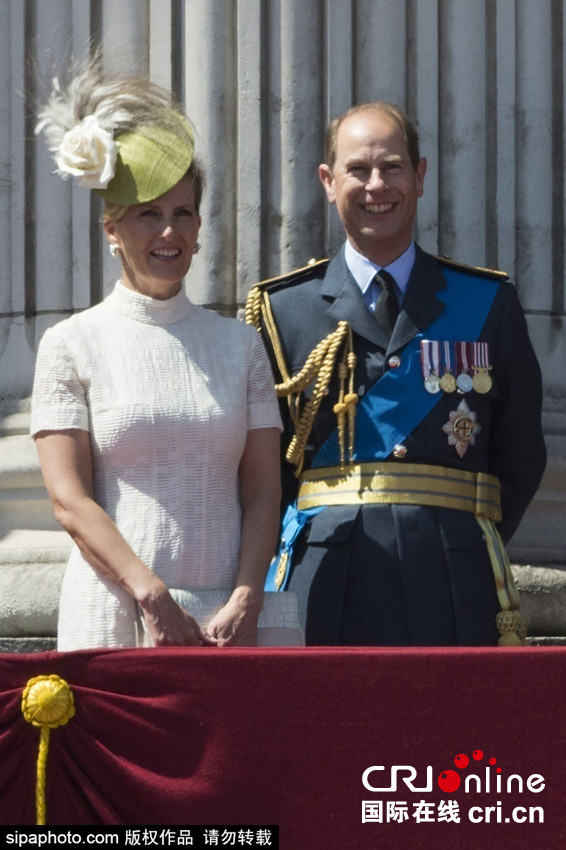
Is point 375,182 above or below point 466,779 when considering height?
above

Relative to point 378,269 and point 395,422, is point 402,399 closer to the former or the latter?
point 395,422

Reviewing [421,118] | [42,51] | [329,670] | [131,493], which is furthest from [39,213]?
[329,670]

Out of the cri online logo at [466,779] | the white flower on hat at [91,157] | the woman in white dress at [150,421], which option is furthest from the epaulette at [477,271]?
the cri online logo at [466,779]

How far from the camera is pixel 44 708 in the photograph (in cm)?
277

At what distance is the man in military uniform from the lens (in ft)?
11.8

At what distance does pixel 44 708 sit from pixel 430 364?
1.30 meters

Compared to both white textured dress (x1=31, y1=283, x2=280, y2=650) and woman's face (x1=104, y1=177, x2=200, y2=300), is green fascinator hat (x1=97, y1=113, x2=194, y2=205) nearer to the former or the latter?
woman's face (x1=104, y1=177, x2=200, y2=300)

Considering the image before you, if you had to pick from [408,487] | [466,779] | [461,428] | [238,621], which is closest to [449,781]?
[466,779]

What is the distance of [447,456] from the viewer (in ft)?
12.0

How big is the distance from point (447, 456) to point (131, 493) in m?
0.76

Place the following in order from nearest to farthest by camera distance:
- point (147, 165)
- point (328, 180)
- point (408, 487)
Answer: point (147, 165) → point (408, 487) → point (328, 180)

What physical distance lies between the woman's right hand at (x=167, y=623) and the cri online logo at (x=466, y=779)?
1.42 feet

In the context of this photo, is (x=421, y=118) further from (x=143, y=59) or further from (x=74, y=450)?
(x=74, y=450)

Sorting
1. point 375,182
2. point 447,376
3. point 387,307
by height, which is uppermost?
point 375,182
